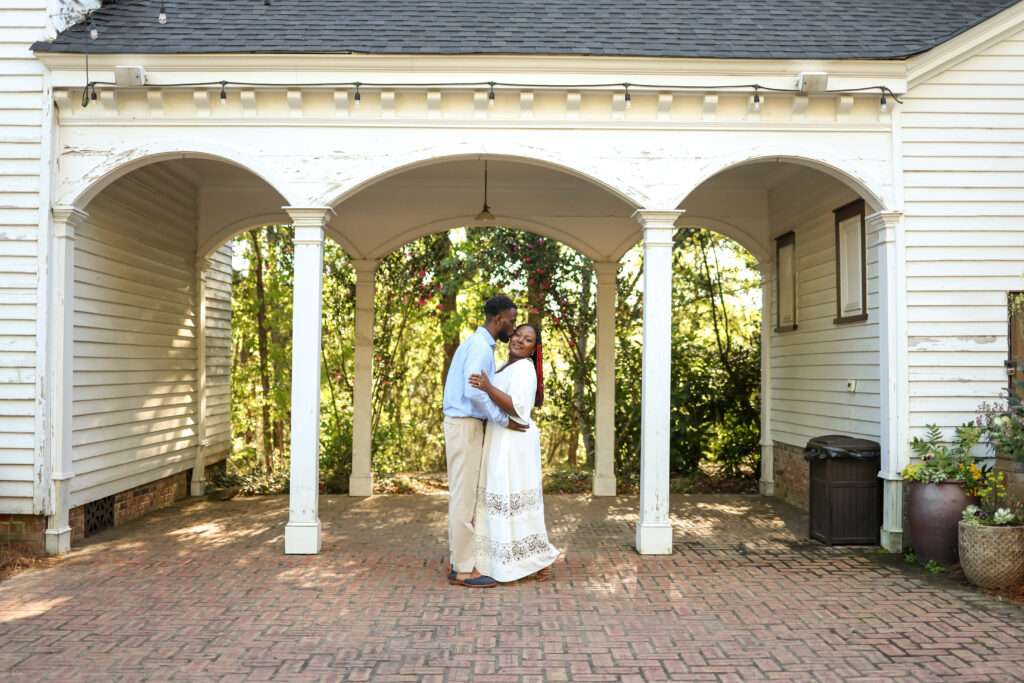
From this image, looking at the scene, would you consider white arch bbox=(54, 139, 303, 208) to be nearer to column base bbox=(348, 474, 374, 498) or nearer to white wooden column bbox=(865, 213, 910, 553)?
column base bbox=(348, 474, 374, 498)

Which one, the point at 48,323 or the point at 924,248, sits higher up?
the point at 924,248

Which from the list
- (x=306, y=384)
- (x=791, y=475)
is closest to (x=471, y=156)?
(x=306, y=384)

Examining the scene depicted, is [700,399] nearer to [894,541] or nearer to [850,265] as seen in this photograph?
[850,265]

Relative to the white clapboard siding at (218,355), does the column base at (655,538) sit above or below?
below

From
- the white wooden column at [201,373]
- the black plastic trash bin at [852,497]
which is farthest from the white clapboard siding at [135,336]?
the black plastic trash bin at [852,497]

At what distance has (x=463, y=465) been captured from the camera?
548 cm

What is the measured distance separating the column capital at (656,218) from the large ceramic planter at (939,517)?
115 inches

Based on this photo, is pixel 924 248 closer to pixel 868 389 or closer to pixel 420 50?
pixel 868 389

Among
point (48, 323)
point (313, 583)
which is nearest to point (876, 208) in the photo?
point (313, 583)

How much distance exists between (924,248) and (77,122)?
23.6 feet

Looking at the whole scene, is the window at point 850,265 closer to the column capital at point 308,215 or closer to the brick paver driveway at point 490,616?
the brick paver driveway at point 490,616

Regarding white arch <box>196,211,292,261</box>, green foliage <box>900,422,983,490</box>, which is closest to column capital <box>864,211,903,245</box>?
green foliage <box>900,422,983,490</box>

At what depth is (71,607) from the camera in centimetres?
496

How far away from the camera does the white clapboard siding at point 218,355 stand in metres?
10.2
